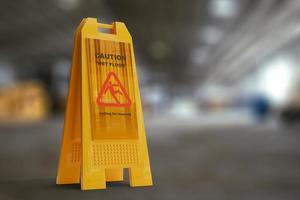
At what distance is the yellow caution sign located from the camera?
12.4ft

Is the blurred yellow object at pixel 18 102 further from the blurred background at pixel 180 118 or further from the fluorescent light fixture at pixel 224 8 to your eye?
the fluorescent light fixture at pixel 224 8

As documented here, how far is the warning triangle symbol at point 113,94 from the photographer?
12.7 feet

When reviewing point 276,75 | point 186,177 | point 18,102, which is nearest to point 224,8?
point 276,75

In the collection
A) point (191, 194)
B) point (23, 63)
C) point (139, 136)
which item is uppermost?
point (23, 63)

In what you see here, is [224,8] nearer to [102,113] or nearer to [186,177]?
[186,177]

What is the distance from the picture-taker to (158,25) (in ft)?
78.1

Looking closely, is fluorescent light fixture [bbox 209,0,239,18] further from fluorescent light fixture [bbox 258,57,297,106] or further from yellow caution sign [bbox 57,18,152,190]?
yellow caution sign [bbox 57,18,152,190]

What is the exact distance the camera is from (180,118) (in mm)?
29016

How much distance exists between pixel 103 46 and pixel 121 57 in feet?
0.67

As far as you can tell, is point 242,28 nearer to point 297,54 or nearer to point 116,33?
point 297,54

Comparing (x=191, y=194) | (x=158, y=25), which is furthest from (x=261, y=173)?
(x=158, y=25)

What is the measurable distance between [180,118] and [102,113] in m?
25.3

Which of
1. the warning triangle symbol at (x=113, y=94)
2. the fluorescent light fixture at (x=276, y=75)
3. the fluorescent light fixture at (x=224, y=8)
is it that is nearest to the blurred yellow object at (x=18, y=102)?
the fluorescent light fixture at (x=224, y=8)

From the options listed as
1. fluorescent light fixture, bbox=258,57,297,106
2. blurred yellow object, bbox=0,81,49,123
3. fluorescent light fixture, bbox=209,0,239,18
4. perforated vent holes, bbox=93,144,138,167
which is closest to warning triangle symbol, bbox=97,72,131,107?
perforated vent holes, bbox=93,144,138,167
